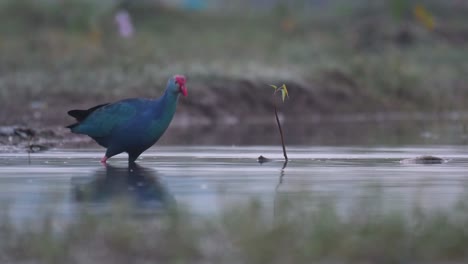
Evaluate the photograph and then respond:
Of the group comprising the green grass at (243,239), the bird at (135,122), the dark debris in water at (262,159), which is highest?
the bird at (135,122)

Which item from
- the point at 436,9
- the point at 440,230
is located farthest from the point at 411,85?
the point at 440,230

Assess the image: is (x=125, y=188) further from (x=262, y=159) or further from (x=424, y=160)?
(x=424, y=160)

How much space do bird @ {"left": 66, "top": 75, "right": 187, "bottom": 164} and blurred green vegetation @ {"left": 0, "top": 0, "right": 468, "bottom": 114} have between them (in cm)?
950

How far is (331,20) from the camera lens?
4291cm

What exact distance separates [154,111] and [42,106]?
32.0 ft

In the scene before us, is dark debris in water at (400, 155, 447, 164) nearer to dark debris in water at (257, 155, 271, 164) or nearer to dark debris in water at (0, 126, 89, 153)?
dark debris in water at (257, 155, 271, 164)

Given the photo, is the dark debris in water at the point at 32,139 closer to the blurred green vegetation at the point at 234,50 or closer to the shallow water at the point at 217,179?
the shallow water at the point at 217,179

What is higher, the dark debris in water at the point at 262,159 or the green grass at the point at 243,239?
the green grass at the point at 243,239

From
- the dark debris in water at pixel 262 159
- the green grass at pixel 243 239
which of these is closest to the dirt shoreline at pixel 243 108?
the dark debris in water at pixel 262 159

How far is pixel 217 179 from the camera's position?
1190cm

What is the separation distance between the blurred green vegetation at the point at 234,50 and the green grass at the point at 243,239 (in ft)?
52.2

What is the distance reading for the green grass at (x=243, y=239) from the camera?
7328mm

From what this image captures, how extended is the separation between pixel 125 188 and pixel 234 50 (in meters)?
22.6

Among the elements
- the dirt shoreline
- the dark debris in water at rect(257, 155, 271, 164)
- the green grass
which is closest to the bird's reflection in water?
the green grass
